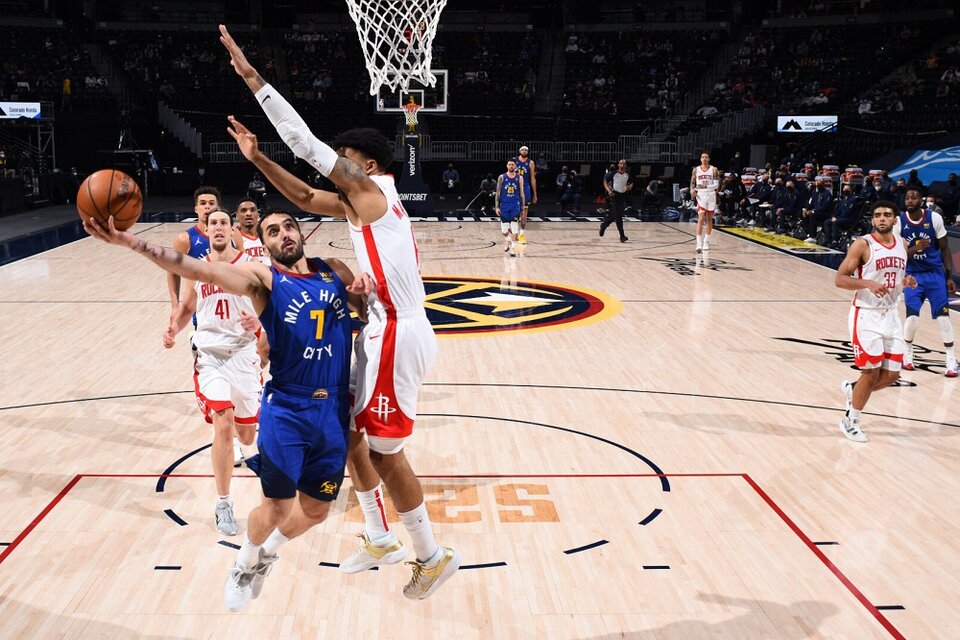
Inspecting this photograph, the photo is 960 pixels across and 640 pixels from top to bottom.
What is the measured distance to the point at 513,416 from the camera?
7.12 meters

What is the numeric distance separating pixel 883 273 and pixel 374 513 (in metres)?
4.42

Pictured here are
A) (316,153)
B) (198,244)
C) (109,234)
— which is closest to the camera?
(109,234)

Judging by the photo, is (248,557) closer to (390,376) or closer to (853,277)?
(390,376)

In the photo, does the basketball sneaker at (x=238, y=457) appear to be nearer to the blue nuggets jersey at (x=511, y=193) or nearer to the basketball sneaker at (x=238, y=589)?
the basketball sneaker at (x=238, y=589)

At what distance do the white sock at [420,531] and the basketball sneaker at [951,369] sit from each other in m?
6.17

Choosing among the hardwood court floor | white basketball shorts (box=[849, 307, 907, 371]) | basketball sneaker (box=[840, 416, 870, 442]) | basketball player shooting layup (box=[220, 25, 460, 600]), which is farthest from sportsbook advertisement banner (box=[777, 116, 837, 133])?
basketball player shooting layup (box=[220, 25, 460, 600])

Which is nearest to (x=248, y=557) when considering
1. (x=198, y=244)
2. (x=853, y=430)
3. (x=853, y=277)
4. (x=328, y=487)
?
(x=328, y=487)

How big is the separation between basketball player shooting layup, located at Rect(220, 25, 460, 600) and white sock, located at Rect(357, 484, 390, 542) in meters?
0.13

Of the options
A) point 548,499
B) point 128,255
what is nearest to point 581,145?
point 128,255

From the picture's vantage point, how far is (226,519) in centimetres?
501

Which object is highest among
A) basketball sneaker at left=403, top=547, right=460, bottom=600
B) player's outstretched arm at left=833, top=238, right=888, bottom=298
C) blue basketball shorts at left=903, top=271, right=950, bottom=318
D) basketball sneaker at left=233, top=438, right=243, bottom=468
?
player's outstretched arm at left=833, top=238, right=888, bottom=298

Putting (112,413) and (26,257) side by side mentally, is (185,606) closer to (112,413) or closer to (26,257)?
(112,413)

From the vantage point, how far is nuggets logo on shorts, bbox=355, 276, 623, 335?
413 inches

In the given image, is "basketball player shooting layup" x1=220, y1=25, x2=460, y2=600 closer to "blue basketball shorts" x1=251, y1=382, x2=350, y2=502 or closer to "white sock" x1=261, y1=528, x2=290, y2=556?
"blue basketball shorts" x1=251, y1=382, x2=350, y2=502
